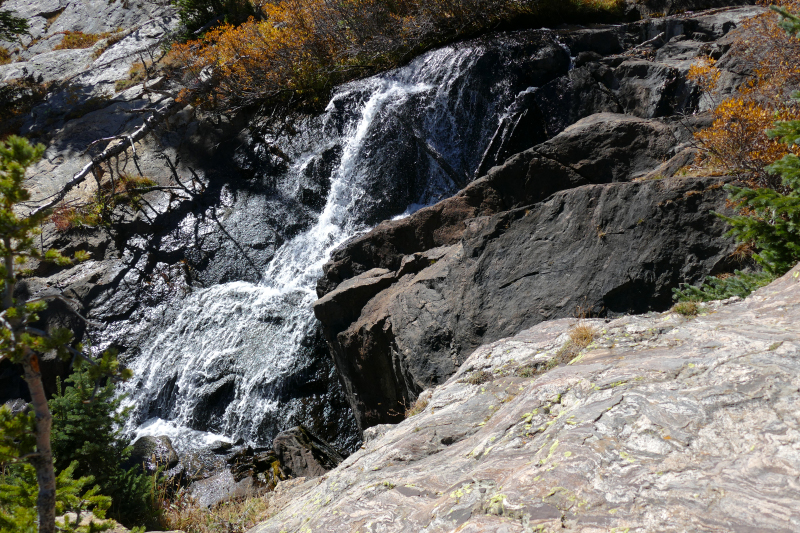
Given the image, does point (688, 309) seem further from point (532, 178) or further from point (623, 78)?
point (623, 78)

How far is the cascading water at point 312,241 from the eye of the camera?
10.3 metres

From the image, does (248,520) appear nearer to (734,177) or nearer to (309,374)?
(309,374)

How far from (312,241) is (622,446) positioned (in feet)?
35.4

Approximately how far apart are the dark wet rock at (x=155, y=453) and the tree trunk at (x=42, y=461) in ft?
21.2

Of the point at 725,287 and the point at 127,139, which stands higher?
the point at 127,139

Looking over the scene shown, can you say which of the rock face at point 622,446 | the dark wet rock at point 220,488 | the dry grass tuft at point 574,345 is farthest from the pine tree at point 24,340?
the dark wet rock at point 220,488

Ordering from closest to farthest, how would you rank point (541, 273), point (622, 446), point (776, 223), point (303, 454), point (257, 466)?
point (622, 446) < point (776, 223) < point (541, 273) < point (303, 454) < point (257, 466)

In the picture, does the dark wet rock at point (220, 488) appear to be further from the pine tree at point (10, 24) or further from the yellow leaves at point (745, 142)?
the pine tree at point (10, 24)

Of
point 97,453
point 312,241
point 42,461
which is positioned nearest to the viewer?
point 42,461

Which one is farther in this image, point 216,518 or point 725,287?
point 216,518

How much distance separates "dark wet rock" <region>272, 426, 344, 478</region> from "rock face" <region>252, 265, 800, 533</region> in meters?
3.17

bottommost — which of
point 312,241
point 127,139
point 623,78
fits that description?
point 312,241

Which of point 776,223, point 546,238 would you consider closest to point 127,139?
point 546,238

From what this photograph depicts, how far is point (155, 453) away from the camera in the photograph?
31.3ft
